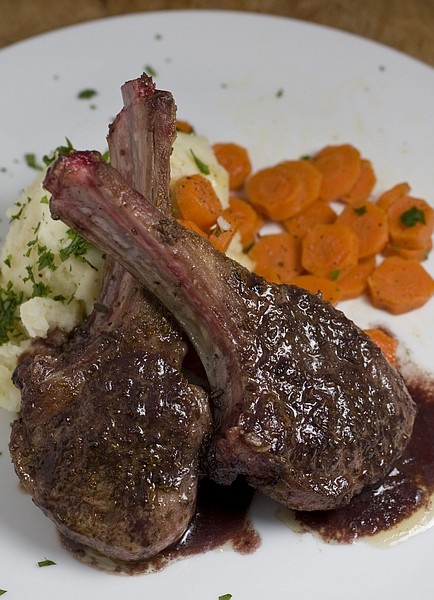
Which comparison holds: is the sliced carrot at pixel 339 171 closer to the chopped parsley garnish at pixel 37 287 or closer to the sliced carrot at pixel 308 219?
the sliced carrot at pixel 308 219

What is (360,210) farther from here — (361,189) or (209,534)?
(209,534)

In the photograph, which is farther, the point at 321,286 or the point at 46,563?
the point at 321,286

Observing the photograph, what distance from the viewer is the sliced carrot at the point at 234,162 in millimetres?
5516

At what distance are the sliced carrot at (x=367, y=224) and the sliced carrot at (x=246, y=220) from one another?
21.2 inches

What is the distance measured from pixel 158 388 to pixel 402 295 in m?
1.88

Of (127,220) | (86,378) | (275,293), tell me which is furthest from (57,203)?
(275,293)

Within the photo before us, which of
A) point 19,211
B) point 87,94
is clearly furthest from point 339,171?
point 19,211

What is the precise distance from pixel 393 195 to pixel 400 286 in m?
0.78

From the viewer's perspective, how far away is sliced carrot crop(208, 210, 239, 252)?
4688mm

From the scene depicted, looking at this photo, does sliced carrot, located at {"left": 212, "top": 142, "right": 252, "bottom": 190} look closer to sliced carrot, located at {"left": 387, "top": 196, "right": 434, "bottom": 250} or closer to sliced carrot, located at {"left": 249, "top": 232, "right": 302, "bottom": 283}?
sliced carrot, located at {"left": 249, "top": 232, "right": 302, "bottom": 283}

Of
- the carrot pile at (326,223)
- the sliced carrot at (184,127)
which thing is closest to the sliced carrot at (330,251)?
the carrot pile at (326,223)

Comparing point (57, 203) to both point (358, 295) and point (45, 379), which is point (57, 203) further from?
point (358, 295)

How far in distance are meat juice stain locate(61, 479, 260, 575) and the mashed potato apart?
1.02 meters

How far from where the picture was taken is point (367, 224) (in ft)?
17.2
